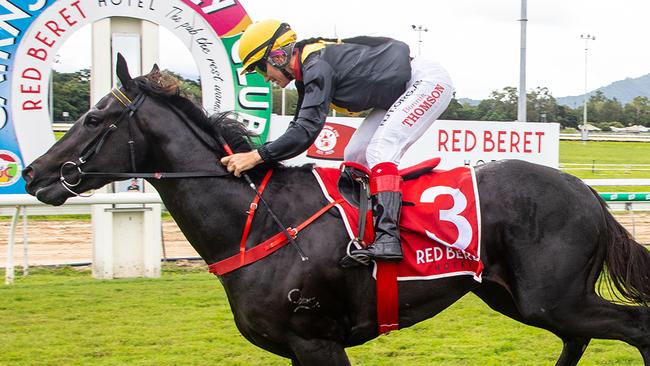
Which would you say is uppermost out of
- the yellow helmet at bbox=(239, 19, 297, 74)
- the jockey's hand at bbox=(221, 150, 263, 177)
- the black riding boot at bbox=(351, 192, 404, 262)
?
the yellow helmet at bbox=(239, 19, 297, 74)

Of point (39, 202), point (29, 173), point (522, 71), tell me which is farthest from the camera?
point (522, 71)

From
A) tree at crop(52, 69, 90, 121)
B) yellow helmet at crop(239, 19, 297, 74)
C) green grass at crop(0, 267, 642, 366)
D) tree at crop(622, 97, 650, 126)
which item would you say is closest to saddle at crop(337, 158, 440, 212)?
Answer: yellow helmet at crop(239, 19, 297, 74)

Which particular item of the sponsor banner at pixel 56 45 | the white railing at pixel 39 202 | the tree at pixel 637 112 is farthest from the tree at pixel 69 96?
the tree at pixel 637 112

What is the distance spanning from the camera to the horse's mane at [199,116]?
3.95 metres

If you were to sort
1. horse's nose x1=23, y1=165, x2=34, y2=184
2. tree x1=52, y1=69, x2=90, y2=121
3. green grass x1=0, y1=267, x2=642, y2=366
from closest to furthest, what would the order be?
1. horse's nose x1=23, y1=165, x2=34, y2=184
2. green grass x1=0, y1=267, x2=642, y2=366
3. tree x1=52, y1=69, x2=90, y2=121

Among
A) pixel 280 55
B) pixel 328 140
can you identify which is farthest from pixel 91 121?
pixel 328 140

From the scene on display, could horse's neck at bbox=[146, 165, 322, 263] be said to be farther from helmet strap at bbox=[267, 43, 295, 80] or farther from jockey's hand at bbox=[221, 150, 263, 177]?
helmet strap at bbox=[267, 43, 295, 80]

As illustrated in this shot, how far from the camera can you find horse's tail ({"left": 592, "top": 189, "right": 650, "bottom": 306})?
4.34m

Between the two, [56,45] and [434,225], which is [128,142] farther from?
[56,45]

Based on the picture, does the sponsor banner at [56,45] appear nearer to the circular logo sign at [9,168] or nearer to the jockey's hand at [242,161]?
the circular logo sign at [9,168]

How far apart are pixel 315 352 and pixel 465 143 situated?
721cm

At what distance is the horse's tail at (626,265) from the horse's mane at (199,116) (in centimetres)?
187

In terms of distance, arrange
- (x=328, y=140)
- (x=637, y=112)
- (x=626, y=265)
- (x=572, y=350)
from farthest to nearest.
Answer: (x=637, y=112)
(x=328, y=140)
(x=572, y=350)
(x=626, y=265)

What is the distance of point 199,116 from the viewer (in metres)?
4.03
